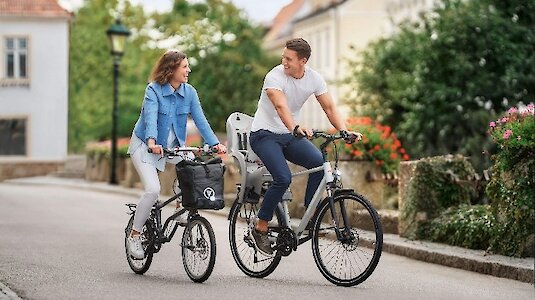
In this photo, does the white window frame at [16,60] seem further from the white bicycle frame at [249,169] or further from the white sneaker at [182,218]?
the white sneaker at [182,218]

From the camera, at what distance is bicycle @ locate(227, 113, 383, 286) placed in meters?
10.6

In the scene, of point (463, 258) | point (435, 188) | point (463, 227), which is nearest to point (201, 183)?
point (463, 258)

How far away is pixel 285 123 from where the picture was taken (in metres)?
10.8

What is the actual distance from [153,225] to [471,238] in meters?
4.27

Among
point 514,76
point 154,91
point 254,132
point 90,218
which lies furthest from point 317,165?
point 514,76

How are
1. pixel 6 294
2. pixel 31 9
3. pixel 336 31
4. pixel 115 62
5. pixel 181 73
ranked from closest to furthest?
pixel 6 294 < pixel 181 73 < pixel 115 62 < pixel 31 9 < pixel 336 31

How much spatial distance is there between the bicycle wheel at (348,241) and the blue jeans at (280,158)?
344 millimetres

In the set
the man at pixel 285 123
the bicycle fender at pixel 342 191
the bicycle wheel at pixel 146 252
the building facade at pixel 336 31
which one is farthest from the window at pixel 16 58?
the bicycle fender at pixel 342 191

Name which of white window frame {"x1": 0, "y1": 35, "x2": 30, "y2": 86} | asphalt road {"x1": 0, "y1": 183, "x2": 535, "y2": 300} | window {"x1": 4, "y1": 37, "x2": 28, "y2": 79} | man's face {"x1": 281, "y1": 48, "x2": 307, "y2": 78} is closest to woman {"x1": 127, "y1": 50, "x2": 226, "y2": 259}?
asphalt road {"x1": 0, "y1": 183, "x2": 535, "y2": 300}

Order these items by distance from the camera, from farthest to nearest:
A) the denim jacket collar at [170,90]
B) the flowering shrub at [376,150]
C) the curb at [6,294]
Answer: the flowering shrub at [376,150], the denim jacket collar at [170,90], the curb at [6,294]

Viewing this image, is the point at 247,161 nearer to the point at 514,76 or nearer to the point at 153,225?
the point at 153,225

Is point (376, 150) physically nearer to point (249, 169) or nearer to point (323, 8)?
point (249, 169)

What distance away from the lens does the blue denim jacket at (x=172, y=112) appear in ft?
36.8

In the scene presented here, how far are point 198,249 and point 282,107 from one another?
124 cm
